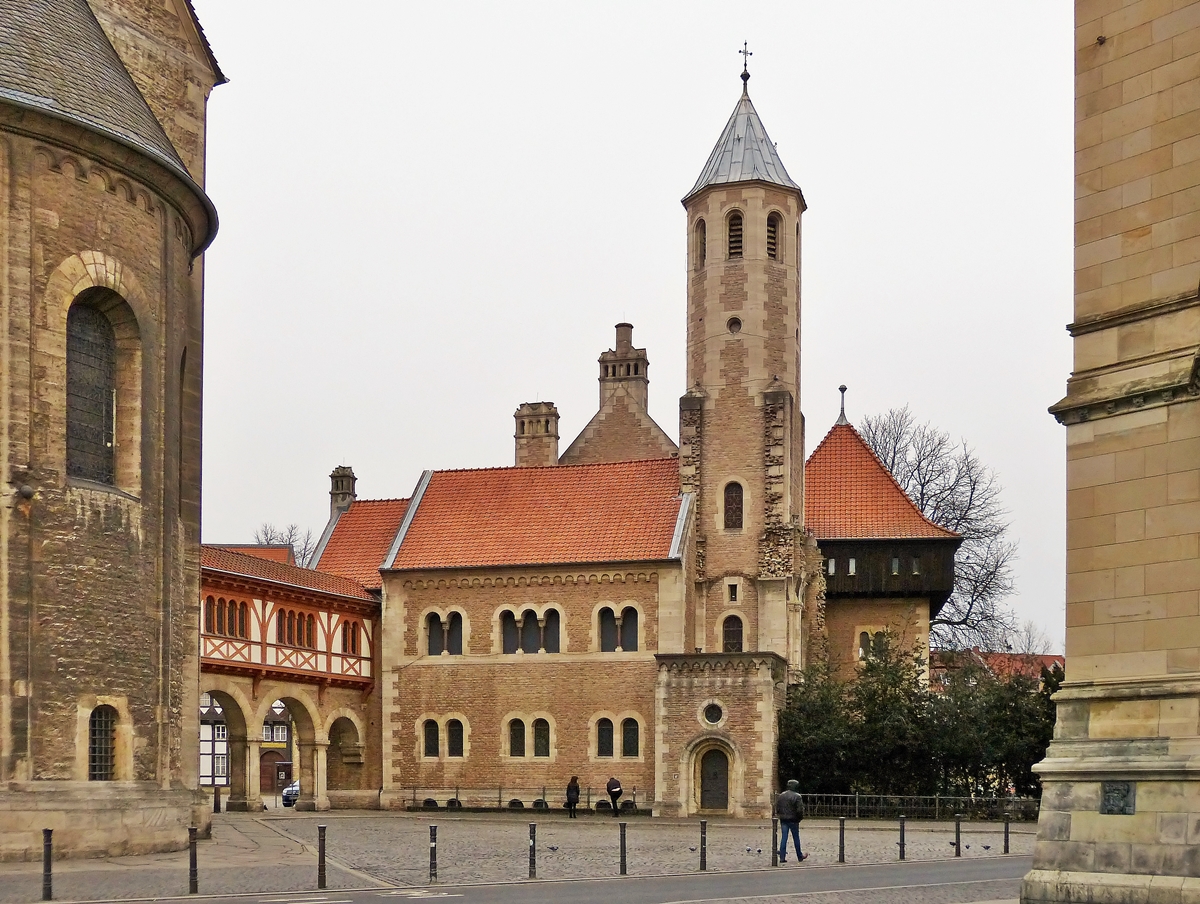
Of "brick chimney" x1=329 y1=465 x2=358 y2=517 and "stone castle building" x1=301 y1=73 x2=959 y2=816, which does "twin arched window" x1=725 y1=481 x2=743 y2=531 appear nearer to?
"stone castle building" x1=301 y1=73 x2=959 y2=816

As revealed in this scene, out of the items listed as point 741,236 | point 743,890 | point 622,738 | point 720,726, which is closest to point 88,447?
point 743,890

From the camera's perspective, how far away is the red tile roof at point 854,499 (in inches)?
2030

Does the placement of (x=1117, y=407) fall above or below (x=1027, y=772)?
above

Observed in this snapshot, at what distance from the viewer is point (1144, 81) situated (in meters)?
17.2

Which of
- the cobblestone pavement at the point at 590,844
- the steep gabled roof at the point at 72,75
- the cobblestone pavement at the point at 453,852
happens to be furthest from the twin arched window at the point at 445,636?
the steep gabled roof at the point at 72,75

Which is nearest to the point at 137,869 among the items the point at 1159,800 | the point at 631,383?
the point at 1159,800

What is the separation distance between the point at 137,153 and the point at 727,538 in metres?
25.4

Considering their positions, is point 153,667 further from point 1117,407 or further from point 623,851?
point 1117,407

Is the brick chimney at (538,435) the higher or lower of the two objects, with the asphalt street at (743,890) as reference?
higher

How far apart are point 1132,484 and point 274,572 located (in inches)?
1303

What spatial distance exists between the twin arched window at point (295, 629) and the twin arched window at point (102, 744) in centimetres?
1957

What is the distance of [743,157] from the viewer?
50969 millimetres

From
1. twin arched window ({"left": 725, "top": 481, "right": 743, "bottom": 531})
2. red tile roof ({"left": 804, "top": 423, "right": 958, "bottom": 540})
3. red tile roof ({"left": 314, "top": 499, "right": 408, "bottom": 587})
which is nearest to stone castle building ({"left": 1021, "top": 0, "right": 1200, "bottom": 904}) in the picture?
twin arched window ({"left": 725, "top": 481, "right": 743, "bottom": 531})

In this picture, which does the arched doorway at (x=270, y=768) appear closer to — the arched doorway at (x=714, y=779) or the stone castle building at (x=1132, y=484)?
the arched doorway at (x=714, y=779)
